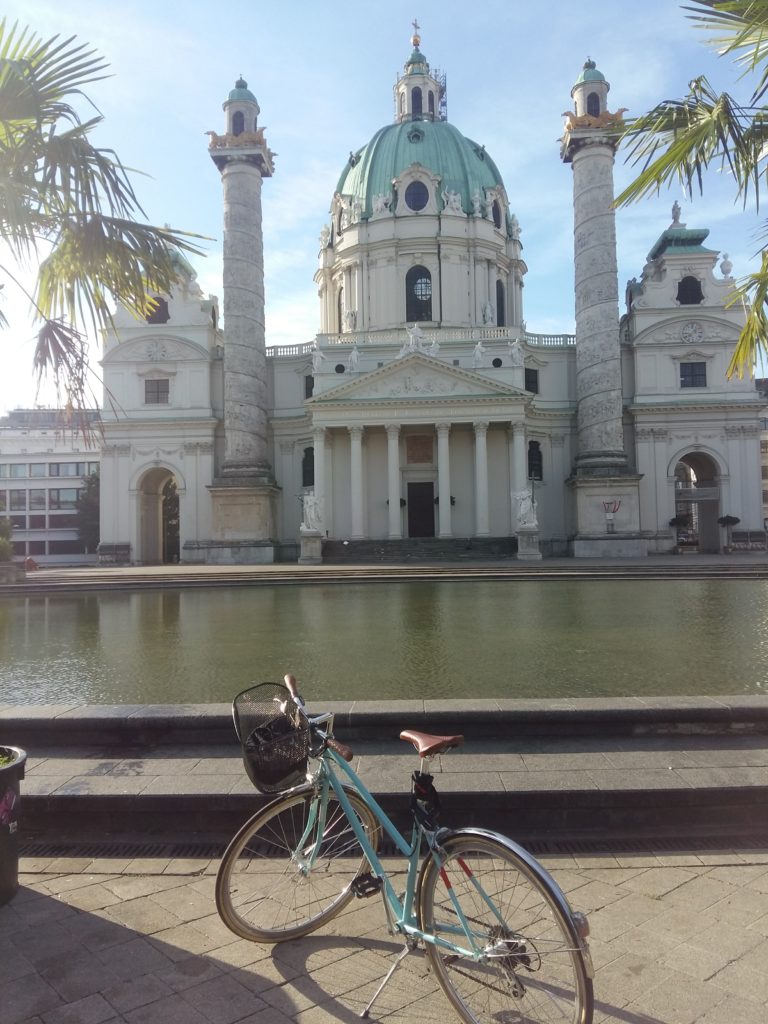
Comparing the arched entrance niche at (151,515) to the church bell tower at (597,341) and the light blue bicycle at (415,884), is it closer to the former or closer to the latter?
the church bell tower at (597,341)

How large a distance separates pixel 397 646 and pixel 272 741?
676 cm

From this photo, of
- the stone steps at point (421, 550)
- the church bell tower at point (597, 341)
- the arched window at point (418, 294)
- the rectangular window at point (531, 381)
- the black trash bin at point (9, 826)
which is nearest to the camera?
the black trash bin at point (9, 826)

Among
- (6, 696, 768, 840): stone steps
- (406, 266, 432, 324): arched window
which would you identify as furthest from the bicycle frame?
(406, 266, 432, 324): arched window

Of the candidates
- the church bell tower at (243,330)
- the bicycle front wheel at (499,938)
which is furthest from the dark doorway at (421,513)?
the bicycle front wheel at (499,938)

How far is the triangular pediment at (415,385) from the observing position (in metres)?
39.8

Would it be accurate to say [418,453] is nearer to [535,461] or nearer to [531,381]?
[535,461]

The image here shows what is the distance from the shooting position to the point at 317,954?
3182 millimetres

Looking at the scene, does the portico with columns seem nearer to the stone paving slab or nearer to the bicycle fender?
the stone paving slab

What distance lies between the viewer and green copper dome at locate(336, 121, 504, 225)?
50.6 metres

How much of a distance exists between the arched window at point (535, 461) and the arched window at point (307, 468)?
13.1 meters

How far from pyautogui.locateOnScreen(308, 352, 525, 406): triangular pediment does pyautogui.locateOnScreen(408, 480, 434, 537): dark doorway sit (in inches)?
218

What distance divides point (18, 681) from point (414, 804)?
6.58 meters

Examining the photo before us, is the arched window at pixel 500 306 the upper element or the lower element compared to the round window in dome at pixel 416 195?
lower

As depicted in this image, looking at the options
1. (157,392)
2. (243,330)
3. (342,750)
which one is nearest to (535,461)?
(243,330)
